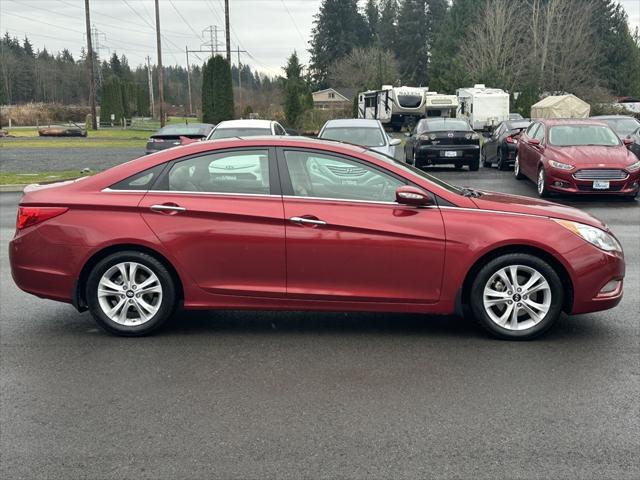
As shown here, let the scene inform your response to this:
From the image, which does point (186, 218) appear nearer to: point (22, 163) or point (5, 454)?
point (5, 454)

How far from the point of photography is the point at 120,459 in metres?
3.59

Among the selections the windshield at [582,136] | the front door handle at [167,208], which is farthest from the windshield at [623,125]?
the front door handle at [167,208]

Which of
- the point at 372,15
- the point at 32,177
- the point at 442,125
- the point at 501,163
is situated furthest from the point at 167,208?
the point at 372,15

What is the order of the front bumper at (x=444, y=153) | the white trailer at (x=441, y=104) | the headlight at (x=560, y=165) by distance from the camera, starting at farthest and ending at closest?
the white trailer at (x=441, y=104)
the front bumper at (x=444, y=153)
the headlight at (x=560, y=165)

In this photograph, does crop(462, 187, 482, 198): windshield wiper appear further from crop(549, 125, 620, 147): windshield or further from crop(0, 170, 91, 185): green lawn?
crop(0, 170, 91, 185): green lawn

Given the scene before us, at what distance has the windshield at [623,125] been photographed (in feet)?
65.5

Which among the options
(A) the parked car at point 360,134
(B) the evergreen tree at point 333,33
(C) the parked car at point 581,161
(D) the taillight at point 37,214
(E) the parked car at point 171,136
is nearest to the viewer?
(D) the taillight at point 37,214

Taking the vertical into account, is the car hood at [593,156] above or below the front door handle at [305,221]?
above

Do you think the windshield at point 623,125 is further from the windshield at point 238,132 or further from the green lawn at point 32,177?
the green lawn at point 32,177

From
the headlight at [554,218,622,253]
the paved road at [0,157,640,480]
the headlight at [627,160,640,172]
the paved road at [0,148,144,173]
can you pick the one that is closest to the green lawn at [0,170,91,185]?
the paved road at [0,148,144,173]

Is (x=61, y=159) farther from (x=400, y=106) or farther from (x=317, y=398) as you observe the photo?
(x=400, y=106)

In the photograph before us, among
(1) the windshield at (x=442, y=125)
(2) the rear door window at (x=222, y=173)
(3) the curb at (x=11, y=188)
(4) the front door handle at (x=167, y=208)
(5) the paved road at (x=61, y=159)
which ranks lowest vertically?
(3) the curb at (x=11, y=188)

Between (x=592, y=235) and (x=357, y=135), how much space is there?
11.0m

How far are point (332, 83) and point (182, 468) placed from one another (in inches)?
3872
